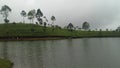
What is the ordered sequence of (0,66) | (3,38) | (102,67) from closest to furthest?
1. (0,66)
2. (102,67)
3. (3,38)

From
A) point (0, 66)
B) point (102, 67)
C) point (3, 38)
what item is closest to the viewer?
point (0, 66)

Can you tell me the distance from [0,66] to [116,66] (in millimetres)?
26099

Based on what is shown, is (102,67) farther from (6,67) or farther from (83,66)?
(6,67)

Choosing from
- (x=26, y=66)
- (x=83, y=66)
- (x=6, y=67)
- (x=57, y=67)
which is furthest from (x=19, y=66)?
(x=83, y=66)

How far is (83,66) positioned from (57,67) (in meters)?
6.22

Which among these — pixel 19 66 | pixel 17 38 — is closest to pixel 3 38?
pixel 17 38

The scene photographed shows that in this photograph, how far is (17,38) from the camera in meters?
197

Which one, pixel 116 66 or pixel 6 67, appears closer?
pixel 6 67

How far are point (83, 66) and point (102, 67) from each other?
176 inches

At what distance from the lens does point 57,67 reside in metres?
50.0

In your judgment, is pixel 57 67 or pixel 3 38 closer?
pixel 57 67

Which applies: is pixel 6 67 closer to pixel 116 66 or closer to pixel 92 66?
pixel 92 66

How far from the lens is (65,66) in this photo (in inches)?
2012

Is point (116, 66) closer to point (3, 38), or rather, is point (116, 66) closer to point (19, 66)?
point (19, 66)
